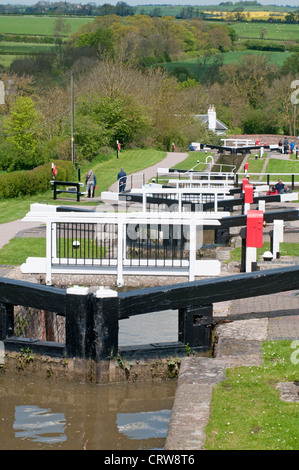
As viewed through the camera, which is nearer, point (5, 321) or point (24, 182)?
point (5, 321)

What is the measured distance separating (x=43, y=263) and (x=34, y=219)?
78cm

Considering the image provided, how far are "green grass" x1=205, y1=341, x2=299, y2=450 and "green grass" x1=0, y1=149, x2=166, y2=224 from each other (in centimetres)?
1419

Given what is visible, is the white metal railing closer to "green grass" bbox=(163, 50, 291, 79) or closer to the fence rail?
the fence rail

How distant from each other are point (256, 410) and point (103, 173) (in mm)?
30989

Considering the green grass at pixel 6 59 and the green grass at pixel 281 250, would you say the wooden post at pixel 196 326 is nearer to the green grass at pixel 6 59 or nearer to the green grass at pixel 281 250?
the green grass at pixel 281 250

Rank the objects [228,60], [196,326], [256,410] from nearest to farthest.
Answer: [256,410], [196,326], [228,60]

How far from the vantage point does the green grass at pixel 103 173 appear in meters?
25.2

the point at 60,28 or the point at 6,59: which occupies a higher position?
the point at 60,28

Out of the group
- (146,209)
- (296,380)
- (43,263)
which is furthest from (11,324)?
(146,209)

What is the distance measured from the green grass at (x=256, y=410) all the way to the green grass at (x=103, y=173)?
1419cm

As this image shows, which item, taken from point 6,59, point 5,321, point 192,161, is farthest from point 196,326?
point 6,59

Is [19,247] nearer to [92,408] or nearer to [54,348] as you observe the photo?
[54,348]

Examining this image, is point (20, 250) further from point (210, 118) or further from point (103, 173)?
point (210, 118)

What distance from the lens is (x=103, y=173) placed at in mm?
38688
